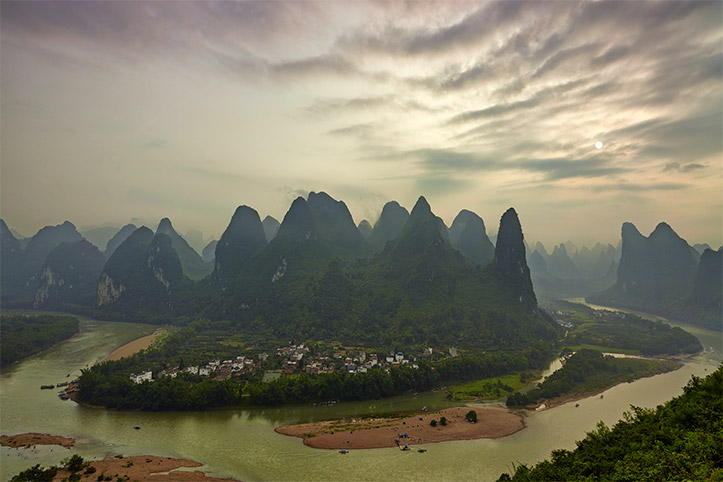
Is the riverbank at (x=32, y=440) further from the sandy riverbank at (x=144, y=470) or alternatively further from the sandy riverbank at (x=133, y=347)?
the sandy riverbank at (x=133, y=347)

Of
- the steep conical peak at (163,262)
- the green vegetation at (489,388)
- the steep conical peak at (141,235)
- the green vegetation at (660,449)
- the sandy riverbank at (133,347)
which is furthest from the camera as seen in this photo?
the steep conical peak at (141,235)

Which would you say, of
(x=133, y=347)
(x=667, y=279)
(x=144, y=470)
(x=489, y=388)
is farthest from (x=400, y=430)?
(x=667, y=279)

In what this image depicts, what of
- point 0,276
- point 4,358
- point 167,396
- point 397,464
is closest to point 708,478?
point 397,464

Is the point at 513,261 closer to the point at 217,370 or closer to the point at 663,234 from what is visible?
the point at 217,370

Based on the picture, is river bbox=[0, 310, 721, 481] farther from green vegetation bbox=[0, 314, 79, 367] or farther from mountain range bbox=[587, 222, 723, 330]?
mountain range bbox=[587, 222, 723, 330]

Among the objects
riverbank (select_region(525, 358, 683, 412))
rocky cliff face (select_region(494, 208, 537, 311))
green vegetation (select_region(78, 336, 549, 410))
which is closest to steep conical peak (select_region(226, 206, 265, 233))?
green vegetation (select_region(78, 336, 549, 410))

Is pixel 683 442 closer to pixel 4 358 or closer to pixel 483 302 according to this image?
pixel 483 302

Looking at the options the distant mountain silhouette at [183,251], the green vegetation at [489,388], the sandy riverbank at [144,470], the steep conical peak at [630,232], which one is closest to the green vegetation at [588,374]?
the green vegetation at [489,388]
